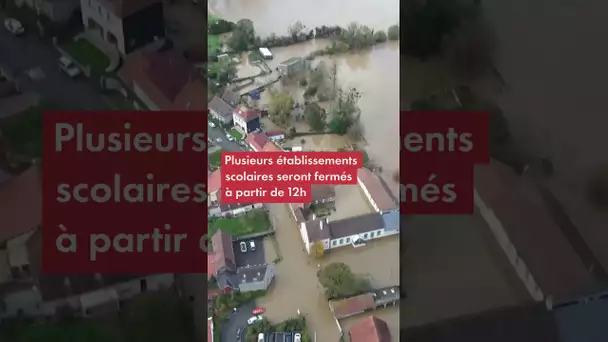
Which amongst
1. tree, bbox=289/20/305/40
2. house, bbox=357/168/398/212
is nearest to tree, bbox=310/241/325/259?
house, bbox=357/168/398/212

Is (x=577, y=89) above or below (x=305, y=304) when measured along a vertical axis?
above

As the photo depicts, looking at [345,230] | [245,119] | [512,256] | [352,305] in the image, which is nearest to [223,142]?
[245,119]

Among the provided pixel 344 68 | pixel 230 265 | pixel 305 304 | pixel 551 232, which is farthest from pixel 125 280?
pixel 551 232

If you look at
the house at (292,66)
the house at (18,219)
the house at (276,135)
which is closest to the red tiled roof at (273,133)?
the house at (276,135)

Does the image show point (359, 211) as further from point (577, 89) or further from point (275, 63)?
point (577, 89)

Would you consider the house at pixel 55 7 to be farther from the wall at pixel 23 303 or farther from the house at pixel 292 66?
the wall at pixel 23 303
